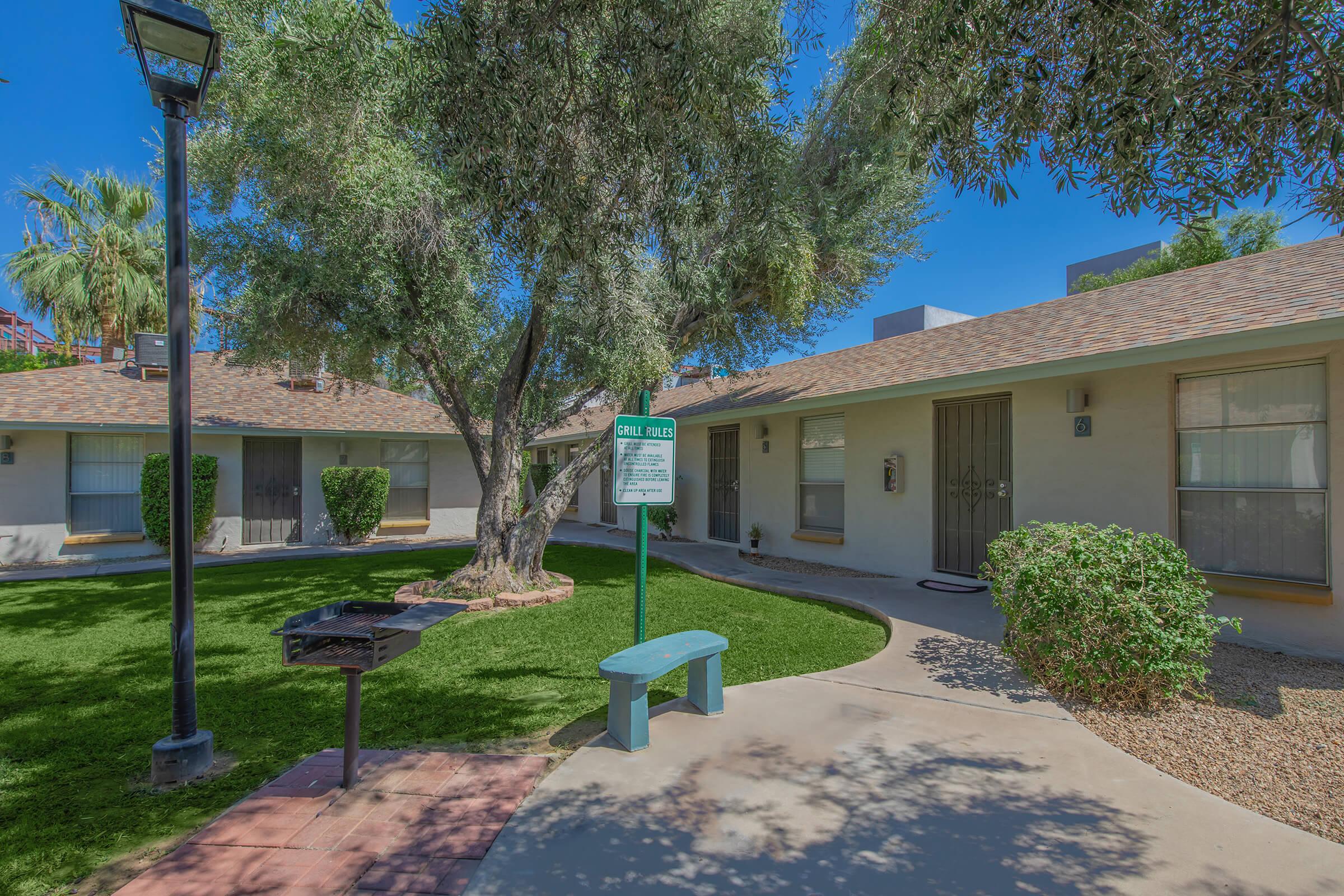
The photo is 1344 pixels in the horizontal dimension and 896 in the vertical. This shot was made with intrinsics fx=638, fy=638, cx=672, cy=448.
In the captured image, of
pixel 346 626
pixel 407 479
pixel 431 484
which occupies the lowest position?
pixel 346 626

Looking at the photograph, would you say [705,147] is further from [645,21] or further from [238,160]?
[238,160]

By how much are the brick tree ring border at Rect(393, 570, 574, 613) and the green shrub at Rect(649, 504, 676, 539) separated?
5.61m

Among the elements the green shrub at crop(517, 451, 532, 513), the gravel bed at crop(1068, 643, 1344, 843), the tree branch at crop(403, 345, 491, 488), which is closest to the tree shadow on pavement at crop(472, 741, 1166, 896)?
the gravel bed at crop(1068, 643, 1344, 843)

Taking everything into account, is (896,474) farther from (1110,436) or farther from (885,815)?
(885,815)

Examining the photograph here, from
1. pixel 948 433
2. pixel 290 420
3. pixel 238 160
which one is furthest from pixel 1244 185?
pixel 290 420

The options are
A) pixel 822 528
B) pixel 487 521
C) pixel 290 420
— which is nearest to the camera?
pixel 487 521

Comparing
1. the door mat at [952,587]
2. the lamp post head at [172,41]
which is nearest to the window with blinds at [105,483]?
the lamp post head at [172,41]

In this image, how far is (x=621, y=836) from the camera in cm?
291

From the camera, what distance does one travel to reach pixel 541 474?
19.9m

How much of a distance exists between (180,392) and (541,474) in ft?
53.8

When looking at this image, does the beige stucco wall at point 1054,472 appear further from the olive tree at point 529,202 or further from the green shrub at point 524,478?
the green shrub at point 524,478

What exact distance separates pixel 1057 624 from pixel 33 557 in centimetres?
1680

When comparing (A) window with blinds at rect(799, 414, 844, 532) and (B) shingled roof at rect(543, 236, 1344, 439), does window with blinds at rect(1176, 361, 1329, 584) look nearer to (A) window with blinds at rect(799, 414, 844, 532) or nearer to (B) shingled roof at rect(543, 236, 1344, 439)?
(B) shingled roof at rect(543, 236, 1344, 439)

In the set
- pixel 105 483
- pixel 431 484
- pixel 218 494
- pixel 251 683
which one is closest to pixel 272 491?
pixel 218 494
